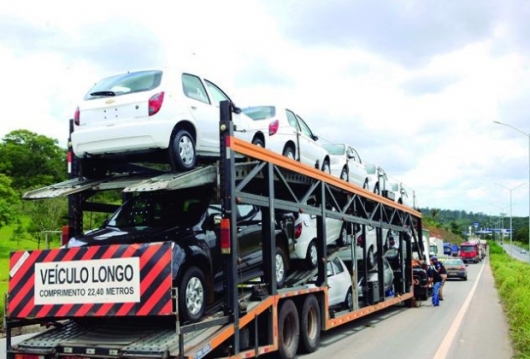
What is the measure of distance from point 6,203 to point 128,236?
1551 inches

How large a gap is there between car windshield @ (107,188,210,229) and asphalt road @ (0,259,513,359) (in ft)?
10.1

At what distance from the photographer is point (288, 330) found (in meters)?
8.57

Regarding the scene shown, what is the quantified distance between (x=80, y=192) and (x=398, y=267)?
432 inches

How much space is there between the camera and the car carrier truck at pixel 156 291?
238 inches

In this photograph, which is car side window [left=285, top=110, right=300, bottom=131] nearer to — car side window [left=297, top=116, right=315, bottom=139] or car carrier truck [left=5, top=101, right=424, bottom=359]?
car side window [left=297, top=116, right=315, bottom=139]

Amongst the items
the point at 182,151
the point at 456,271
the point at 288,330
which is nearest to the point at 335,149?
the point at 288,330

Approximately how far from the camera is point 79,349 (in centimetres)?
624

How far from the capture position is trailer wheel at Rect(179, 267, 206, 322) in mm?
6269

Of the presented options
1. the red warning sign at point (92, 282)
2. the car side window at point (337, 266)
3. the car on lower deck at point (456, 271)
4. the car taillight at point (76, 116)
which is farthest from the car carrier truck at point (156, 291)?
the car on lower deck at point (456, 271)

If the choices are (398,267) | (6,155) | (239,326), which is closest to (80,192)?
(239,326)

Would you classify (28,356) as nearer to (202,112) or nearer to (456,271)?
(202,112)

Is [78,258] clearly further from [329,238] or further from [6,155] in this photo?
[6,155]

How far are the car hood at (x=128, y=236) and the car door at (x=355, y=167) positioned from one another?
29.3 feet

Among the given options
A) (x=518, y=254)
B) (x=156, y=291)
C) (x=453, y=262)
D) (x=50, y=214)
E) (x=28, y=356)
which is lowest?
(x=518, y=254)
